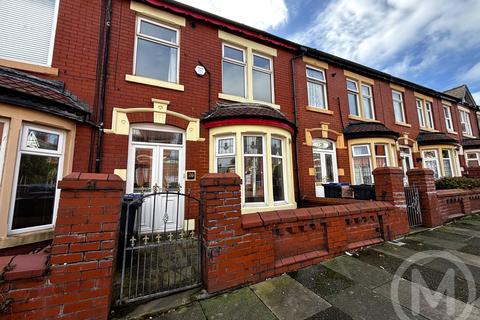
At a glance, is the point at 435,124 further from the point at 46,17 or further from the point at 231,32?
the point at 46,17

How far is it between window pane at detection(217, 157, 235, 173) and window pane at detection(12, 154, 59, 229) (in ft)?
12.0

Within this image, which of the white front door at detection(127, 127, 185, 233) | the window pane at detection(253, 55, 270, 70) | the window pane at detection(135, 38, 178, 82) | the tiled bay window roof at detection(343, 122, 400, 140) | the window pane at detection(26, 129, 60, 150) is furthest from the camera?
the tiled bay window roof at detection(343, 122, 400, 140)

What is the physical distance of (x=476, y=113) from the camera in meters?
15.7

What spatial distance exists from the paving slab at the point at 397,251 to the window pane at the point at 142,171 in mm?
5339

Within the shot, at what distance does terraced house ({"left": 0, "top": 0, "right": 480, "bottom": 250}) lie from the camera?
3.90m

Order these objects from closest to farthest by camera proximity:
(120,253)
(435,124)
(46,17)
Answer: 1. (120,253)
2. (46,17)
3. (435,124)

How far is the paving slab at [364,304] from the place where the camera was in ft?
6.98

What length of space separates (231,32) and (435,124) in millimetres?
13912

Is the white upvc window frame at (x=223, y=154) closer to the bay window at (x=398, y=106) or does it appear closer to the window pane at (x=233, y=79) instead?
the window pane at (x=233, y=79)

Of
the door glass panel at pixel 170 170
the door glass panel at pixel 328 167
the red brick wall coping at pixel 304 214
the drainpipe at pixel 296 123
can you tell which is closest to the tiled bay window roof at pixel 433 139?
the door glass panel at pixel 328 167

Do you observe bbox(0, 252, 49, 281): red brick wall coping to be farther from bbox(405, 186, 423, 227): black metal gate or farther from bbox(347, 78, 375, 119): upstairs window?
bbox(347, 78, 375, 119): upstairs window

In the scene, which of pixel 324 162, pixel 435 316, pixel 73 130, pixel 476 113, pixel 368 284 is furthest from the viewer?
pixel 476 113

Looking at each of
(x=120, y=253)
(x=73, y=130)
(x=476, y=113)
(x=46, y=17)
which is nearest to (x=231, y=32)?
(x=46, y=17)

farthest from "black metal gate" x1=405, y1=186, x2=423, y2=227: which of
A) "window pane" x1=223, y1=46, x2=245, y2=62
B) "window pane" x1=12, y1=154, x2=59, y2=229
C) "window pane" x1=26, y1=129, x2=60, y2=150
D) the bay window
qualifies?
"window pane" x1=26, y1=129, x2=60, y2=150
